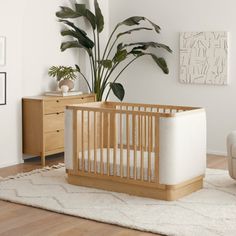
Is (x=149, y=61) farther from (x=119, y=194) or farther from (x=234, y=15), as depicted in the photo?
(x=119, y=194)

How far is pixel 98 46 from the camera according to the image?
7.14m

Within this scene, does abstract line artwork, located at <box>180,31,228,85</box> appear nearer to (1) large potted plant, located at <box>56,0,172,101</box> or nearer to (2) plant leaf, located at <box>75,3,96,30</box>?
(1) large potted plant, located at <box>56,0,172,101</box>

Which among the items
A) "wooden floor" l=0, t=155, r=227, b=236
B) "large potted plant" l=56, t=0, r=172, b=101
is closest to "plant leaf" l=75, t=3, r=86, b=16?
"large potted plant" l=56, t=0, r=172, b=101

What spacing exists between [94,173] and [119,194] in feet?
1.10

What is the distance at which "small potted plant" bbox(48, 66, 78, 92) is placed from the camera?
6484 millimetres

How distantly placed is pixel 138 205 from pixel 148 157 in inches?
16.6

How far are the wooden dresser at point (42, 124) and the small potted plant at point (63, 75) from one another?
273 mm

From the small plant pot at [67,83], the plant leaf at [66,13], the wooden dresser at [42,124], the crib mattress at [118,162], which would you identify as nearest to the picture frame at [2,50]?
the wooden dresser at [42,124]

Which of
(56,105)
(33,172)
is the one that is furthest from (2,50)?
(33,172)

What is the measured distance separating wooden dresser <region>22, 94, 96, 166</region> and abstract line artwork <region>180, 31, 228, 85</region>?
1.66 metres

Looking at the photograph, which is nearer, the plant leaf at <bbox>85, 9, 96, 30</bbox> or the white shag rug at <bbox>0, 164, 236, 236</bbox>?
the white shag rug at <bbox>0, 164, 236, 236</bbox>

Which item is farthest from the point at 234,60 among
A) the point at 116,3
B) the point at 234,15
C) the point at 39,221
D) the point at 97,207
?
the point at 39,221

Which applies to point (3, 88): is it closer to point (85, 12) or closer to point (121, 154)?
point (85, 12)

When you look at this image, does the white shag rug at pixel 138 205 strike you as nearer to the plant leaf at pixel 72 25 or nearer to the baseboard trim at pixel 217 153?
the baseboard trim at pixel 217 153
